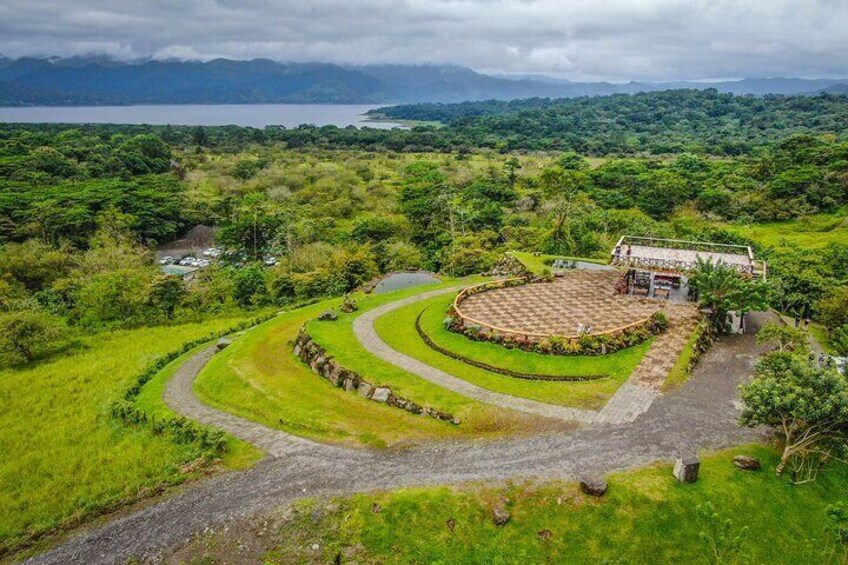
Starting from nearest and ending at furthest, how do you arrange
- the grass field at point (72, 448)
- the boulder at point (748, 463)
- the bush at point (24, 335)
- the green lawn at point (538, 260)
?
the boulder at point (748, 463), the grass field at point (72, 448), the bush at point (24, 335), the green lawn at point (538, 260)

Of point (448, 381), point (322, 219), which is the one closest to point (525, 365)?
point (448, 381)

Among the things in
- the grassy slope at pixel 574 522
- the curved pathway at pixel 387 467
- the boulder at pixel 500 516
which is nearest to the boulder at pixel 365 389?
the curved pathway at pixel 387 467

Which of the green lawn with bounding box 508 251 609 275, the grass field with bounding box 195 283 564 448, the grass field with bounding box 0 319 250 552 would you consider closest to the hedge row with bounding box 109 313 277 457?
the grass field with bounding box 0 319 250 552

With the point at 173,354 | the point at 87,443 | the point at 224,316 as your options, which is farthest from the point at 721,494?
the point at 224,316

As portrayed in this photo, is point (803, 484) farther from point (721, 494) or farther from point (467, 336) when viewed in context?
point (467, 336)

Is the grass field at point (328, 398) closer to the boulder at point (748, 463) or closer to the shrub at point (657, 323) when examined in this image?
the boulder at point (748, 463)

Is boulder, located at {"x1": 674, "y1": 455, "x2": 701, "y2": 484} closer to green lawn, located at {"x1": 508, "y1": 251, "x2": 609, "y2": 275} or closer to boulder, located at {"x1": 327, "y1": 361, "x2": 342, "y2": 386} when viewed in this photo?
boulder, located at {"x1": 327, "y1": 361, "x2": 342, "y2": 386}
